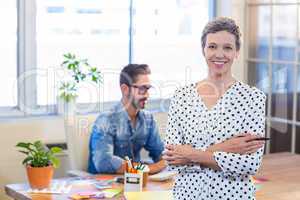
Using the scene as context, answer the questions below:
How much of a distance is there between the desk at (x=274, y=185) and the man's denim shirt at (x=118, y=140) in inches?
16.0

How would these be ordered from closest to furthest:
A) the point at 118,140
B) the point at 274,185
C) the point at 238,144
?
the point at 238,144, the point at 274,185, the point at 118,140

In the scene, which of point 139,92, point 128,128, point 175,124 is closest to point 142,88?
point 139,92

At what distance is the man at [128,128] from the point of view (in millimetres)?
3489

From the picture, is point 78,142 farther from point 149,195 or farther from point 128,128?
point 149,195

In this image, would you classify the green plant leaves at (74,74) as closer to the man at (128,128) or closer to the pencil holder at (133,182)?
the man at (128,128)

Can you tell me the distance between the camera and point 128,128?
143 inches

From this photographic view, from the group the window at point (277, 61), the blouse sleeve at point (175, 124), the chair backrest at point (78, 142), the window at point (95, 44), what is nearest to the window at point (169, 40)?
the window at point (95, 44)

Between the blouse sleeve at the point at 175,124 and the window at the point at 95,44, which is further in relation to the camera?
the window at the point at 95,44

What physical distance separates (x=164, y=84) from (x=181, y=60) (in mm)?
259

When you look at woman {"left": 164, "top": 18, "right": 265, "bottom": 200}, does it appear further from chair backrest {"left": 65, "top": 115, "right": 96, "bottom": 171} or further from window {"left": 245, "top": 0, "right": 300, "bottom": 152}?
window {"left": 245, "top": 0, "right": 300, "bottom": 152}

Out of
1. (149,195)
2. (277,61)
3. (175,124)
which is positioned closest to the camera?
(175,124)

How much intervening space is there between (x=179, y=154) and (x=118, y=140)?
Answer: 151 centimetres

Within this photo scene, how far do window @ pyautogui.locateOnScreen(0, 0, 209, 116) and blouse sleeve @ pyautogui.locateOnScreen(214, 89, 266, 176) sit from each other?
2.34 meters

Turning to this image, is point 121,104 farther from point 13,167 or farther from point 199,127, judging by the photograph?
point 199,127
